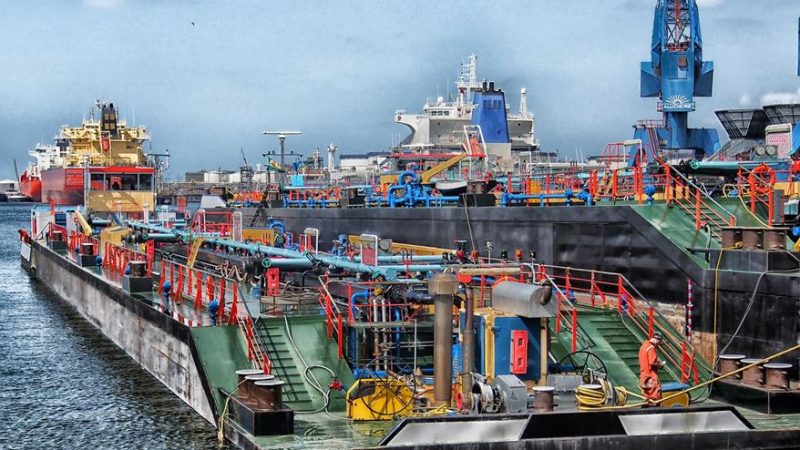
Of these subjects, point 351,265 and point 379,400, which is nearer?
point 379,400

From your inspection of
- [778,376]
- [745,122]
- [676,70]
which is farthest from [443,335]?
[676,70]

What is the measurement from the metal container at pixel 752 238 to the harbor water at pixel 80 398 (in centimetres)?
1102

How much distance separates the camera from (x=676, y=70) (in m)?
86.2

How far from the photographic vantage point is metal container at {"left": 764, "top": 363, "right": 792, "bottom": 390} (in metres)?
18.0

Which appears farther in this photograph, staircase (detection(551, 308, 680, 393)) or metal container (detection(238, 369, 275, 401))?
staircase (detection(551, 308, 680, 393))

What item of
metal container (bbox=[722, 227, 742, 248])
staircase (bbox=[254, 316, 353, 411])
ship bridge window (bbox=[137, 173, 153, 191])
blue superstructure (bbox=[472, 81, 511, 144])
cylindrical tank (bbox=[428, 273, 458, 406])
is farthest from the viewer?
blue superstructure (bbox=[472, 81, 511, 144])

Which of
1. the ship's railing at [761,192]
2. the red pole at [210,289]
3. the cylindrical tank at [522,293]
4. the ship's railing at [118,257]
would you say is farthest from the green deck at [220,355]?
the ship's railing at [118,257]

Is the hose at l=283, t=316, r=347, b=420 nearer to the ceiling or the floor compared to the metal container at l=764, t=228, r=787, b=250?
nearer to the floor

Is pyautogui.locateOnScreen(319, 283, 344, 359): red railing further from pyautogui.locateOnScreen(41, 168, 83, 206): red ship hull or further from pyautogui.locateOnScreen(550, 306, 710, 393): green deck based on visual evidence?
pyautogui.locateOnScreen(41, 168, 83, 206): red ship hull

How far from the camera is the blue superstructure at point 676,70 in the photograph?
86.1 meters

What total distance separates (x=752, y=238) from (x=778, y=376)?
3.20 meters

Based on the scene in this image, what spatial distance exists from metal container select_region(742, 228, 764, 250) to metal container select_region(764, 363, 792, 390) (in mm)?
2857

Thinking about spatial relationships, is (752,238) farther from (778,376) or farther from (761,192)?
(761,192)

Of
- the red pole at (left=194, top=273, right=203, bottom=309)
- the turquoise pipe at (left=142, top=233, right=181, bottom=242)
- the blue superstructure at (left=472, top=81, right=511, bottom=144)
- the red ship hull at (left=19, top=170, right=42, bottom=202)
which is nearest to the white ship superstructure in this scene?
the blue superstructure at (left=472, top=81, right=511, bottom=144)
